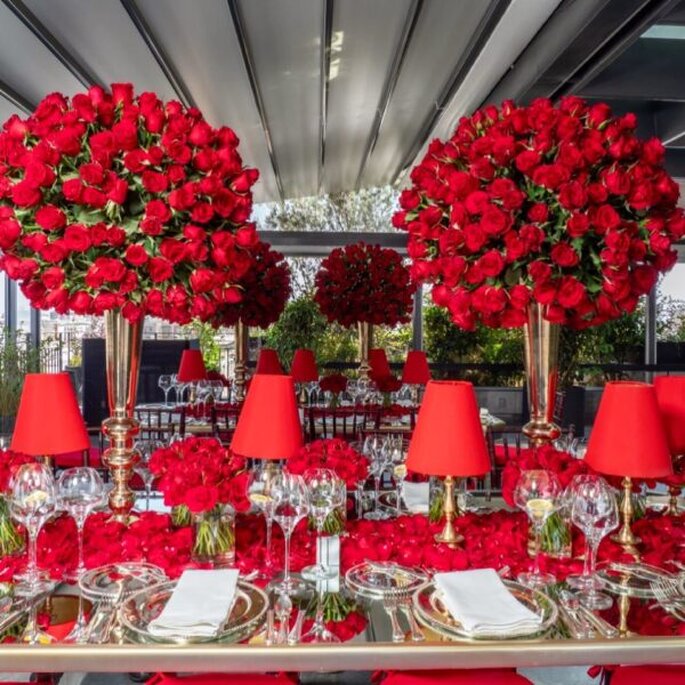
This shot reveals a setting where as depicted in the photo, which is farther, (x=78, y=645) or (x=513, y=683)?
(x=513, y=683)

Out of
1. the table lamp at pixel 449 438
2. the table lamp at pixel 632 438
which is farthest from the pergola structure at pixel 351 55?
the table lamp at pixel 449 438

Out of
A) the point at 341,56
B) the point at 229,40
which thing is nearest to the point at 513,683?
the point at 229,40

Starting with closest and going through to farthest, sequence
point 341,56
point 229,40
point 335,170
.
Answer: point 229,40 < point 341,56 < point 335,170

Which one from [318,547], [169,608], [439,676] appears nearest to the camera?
[169,608]

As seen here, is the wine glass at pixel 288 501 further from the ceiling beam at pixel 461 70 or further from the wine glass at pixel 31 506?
the ceiling beam at pixel 461 70

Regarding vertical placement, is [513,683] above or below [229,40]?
below

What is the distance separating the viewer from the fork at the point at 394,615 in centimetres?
132

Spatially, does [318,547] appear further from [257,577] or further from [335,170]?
[335,170]

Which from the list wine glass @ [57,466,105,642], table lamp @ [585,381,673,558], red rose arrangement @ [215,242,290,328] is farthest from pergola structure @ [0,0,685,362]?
wine glass @ [57,466,105,642]

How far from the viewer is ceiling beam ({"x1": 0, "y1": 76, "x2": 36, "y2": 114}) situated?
4.46 meters

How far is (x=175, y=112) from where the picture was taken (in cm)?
182

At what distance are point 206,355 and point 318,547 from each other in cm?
710

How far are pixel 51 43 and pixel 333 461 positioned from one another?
331 cm

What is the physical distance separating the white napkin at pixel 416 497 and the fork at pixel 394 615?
2.21ft
